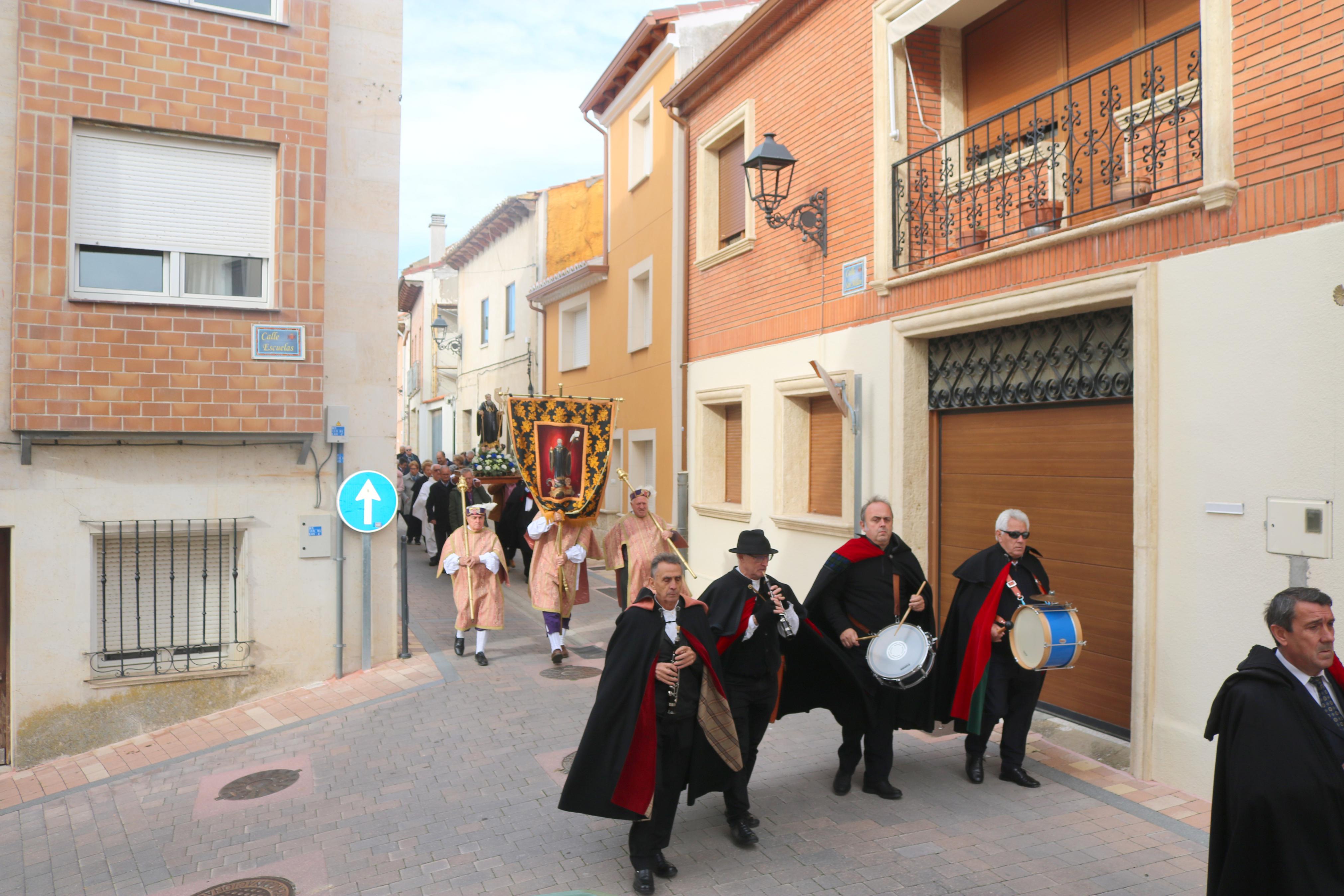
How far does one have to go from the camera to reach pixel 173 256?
30.2ft

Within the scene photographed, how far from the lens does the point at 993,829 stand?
18.4 feet

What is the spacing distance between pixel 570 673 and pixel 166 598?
4.04 metres

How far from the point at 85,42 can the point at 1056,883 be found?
10.0m

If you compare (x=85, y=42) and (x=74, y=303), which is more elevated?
(x=85, y=42)

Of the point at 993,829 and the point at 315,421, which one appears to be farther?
the point at 315,421

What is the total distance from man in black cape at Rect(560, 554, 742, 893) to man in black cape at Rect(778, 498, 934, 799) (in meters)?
1.04

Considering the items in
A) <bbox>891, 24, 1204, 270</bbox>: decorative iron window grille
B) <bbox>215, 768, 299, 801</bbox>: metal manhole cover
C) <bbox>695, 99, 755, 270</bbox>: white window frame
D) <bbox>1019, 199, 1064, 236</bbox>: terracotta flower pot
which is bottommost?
<bbox>215, 768, 299, 801</bbox>: metal manhole cover

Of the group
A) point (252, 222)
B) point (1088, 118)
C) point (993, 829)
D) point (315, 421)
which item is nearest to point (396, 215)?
point (252, 222)

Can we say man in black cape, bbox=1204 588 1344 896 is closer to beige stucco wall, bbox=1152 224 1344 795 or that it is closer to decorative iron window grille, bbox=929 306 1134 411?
beige stucco wall, bbox=1152 224 1344 795

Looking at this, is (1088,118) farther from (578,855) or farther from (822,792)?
(578,855)

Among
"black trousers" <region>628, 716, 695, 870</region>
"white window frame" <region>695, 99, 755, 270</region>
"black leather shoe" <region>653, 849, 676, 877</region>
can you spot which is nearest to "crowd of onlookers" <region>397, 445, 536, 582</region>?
"white window frame" <region>695, 99, 755, 270</region>

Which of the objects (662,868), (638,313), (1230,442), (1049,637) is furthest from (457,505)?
(1230,442)

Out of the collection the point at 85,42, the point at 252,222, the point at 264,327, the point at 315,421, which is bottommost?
the point at 315,421

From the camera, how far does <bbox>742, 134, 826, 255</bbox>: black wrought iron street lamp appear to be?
10.0 metres
